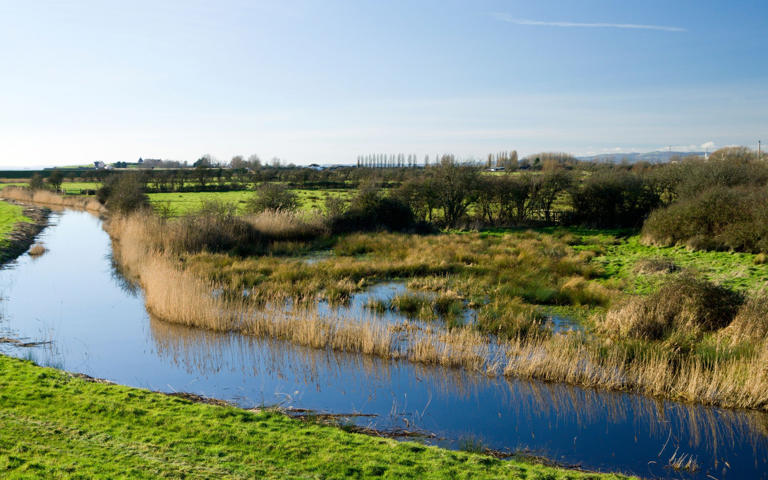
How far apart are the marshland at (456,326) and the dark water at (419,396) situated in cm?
4

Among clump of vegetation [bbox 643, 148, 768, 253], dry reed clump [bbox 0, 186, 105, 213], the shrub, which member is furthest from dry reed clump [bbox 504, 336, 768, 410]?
the shrub

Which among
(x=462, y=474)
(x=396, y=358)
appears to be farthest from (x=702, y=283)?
(x=462, y=474)

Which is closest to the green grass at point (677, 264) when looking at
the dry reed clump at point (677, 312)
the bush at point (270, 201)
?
the dry reed clump at point (677, 312)

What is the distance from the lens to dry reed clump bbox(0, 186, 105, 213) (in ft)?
186

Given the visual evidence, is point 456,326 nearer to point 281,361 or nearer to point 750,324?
point 281,361

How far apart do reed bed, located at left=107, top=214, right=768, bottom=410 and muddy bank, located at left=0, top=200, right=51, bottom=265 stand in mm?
14633

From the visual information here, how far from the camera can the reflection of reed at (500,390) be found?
879 cm

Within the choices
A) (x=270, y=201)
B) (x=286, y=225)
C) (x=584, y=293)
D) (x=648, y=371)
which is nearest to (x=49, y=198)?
(x=270, y=201)

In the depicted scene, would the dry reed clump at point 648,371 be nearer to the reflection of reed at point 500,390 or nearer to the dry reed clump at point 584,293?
the reflection of reed at point 500,390

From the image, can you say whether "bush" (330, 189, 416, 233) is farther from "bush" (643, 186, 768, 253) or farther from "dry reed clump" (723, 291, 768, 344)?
"dry reed clump" (723, 291, 768, 344)

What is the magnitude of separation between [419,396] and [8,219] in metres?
38.8

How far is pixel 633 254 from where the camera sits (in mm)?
24734

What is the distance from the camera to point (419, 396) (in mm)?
10188

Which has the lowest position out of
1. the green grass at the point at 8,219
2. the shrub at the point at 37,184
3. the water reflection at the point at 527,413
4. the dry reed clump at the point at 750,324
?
the water reflection at the point at 527,413
